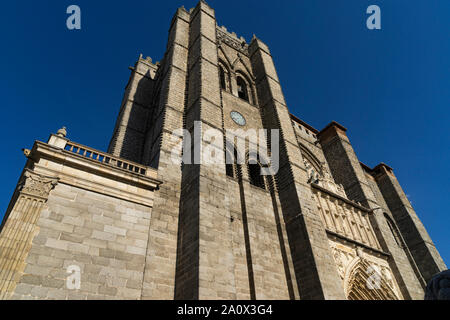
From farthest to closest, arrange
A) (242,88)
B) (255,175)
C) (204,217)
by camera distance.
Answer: (242,88)
(255,175)
(204,217)

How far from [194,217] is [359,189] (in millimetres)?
11356

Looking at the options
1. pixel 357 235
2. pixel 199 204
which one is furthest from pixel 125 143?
pixel 357 235

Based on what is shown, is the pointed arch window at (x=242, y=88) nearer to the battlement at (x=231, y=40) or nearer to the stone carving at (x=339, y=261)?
the battlement at (x=231, y=40)

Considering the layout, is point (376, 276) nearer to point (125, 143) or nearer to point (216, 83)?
point (216, 83)

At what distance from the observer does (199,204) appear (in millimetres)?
7922

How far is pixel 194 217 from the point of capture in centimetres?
783

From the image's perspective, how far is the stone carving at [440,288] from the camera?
2484mm

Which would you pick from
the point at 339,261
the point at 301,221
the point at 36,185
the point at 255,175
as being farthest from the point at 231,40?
the point at 36,185

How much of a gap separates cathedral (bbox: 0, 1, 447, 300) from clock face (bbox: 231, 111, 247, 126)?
67 mm

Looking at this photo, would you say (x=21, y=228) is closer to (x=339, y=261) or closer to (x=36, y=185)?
(x=36, y=185)

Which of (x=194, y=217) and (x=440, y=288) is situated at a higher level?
(x=194, y=217)

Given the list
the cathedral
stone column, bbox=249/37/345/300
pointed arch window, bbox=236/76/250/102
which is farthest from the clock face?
pointed arch window, bbox=236/76/250/102

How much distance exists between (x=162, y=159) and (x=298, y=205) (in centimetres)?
478

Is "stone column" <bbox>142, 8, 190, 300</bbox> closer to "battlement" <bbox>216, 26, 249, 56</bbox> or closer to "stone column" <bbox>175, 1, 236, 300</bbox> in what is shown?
"stone column" <bbox>175, 1, 236, 300</bbox>
